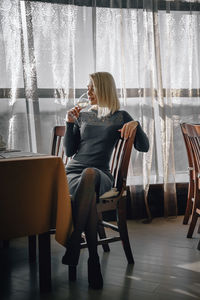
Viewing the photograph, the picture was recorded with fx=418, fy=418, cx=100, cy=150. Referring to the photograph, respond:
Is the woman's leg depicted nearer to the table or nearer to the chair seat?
the table

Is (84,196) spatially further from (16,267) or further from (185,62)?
(185,62)

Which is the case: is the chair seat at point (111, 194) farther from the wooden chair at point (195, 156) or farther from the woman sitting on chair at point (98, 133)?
the wooden chair at point (195, 156)

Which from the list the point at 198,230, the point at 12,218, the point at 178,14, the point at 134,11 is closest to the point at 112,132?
the point at 12,218

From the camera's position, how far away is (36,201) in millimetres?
1952

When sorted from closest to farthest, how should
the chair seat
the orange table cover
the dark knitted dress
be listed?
1. the orange table cover
2. the chair seat
3. the dark knitted dress

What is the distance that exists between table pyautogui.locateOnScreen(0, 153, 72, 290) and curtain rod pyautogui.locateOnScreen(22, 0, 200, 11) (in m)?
1.77

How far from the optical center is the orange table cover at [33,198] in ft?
6.14

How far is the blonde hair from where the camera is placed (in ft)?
8.35

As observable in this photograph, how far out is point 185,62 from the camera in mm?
3697

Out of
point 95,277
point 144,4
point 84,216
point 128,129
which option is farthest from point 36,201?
point 144,4

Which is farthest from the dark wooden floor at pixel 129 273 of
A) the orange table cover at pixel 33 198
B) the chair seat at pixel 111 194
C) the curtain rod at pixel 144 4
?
the curtain rod at pixel 144 4

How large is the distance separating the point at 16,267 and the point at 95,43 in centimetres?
186

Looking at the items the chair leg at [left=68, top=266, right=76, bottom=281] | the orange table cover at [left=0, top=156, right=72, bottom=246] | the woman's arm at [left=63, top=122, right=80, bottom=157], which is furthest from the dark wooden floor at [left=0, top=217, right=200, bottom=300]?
the woman's arm at [left=63, top=122, right=80, bottom=157]

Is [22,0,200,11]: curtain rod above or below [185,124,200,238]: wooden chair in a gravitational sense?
above
